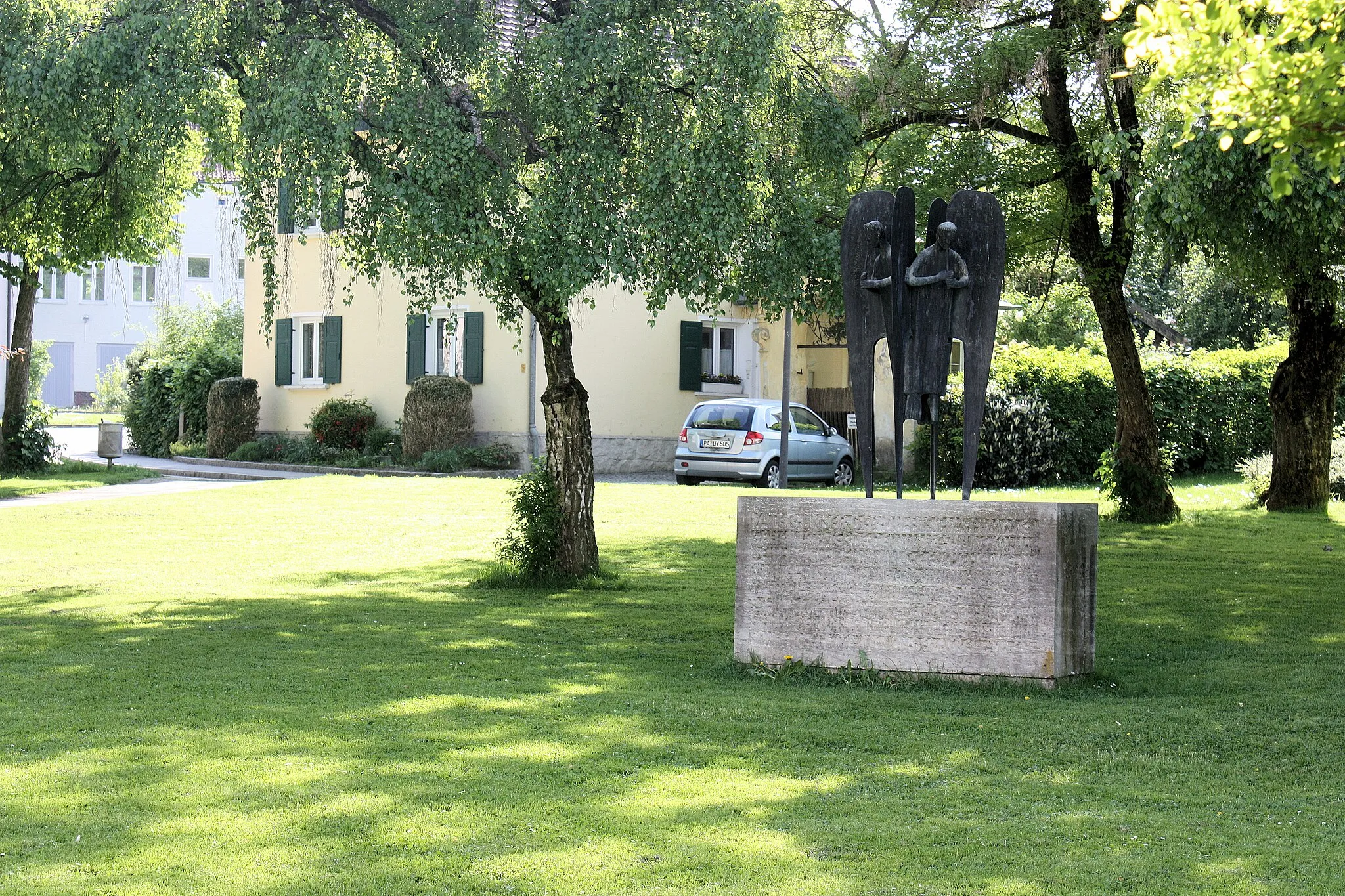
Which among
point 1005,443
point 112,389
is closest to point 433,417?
point 1005,443

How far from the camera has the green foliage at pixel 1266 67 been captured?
4.82 meters

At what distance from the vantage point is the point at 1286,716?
7.14 m

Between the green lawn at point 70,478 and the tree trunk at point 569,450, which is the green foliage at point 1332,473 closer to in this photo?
the tree trunk at point 569,450

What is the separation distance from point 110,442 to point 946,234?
2120 centimetres

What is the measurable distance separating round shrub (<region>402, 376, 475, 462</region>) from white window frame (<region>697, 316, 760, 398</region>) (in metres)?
5.45

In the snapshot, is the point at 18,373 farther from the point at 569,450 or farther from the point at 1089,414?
the point at 1089,414

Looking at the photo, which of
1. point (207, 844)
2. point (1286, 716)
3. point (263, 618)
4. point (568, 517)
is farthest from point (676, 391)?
point (207, 844)

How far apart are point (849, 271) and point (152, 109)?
16.9ft

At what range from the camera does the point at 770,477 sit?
79.2 feet

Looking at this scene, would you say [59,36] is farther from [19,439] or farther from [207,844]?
[19,439]

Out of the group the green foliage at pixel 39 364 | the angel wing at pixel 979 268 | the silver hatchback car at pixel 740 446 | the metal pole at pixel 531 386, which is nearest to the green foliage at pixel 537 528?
the angel wing at pixel 979 268

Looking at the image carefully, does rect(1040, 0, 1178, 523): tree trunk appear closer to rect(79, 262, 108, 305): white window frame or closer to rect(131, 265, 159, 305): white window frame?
rect(131, 265, 159, 305): white window frame

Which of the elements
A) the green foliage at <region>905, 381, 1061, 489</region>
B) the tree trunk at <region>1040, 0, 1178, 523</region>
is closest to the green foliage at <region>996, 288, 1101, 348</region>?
the green foliage at <region>905, 381, 1061, 489</region>

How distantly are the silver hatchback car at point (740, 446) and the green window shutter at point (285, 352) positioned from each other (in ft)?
35.0
